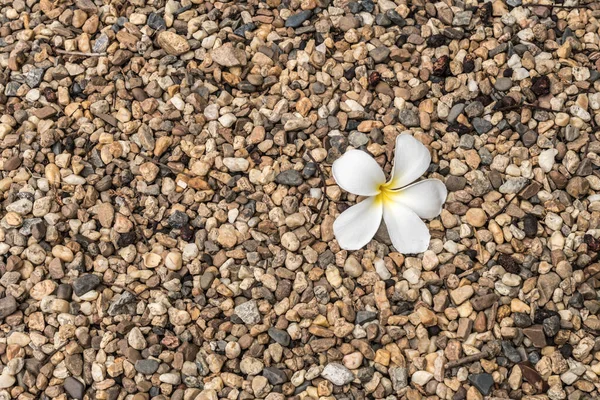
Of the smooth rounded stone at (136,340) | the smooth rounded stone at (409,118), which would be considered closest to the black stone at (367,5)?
the smooth rounded stone at (409,118)

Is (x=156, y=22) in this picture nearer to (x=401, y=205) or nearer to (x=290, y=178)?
(x=290, y=178)

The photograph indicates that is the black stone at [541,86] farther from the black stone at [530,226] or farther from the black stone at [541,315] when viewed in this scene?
the black stone at [541,315]

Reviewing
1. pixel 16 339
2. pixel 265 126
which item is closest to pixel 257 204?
pixel 265 126

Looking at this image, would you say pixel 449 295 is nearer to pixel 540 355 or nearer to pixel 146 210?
pixel 540 355

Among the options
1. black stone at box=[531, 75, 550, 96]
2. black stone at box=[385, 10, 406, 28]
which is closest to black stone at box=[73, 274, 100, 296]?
black stone at box=[385, 10, 406, 28]

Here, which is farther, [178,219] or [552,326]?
[178,219]

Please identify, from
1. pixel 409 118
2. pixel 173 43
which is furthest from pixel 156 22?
pixel 409 118
